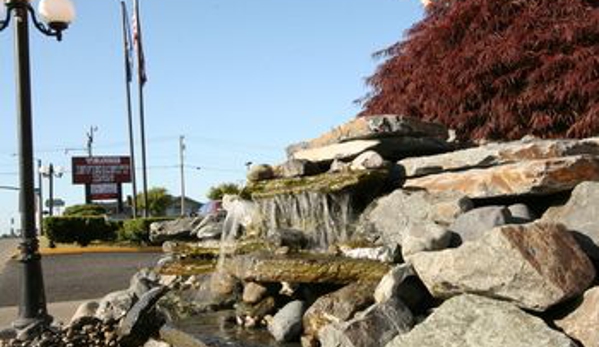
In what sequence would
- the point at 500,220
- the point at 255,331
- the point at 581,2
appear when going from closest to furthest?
the point at 500,220 < the point at 255,331 < the point at 581,2

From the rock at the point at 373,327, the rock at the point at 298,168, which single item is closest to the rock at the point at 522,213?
the rock at the point at 373,327

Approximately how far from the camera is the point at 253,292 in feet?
19.2

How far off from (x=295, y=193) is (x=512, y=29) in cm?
294

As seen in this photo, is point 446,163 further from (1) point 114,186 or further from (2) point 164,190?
(2) point 164,190

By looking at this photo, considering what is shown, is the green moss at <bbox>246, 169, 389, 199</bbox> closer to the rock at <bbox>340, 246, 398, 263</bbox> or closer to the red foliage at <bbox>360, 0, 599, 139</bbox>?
the rock at <bbox>340, 246, 398, 263</bbox>

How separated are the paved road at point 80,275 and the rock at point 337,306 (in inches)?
270

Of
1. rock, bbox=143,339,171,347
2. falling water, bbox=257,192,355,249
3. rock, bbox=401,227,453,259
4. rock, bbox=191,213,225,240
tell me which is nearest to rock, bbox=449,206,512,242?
rock, bbox=401,227,453,259

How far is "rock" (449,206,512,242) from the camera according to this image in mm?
4676

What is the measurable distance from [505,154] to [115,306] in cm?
385

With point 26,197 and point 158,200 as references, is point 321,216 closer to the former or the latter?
point 26,197

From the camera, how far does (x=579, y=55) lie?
24.0 feet

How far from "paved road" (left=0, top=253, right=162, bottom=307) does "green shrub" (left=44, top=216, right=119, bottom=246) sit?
3.97m

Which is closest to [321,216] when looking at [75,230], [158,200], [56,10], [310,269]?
[310,269]

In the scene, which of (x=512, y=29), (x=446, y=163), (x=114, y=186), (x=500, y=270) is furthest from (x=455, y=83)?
(x=114, y=186)
